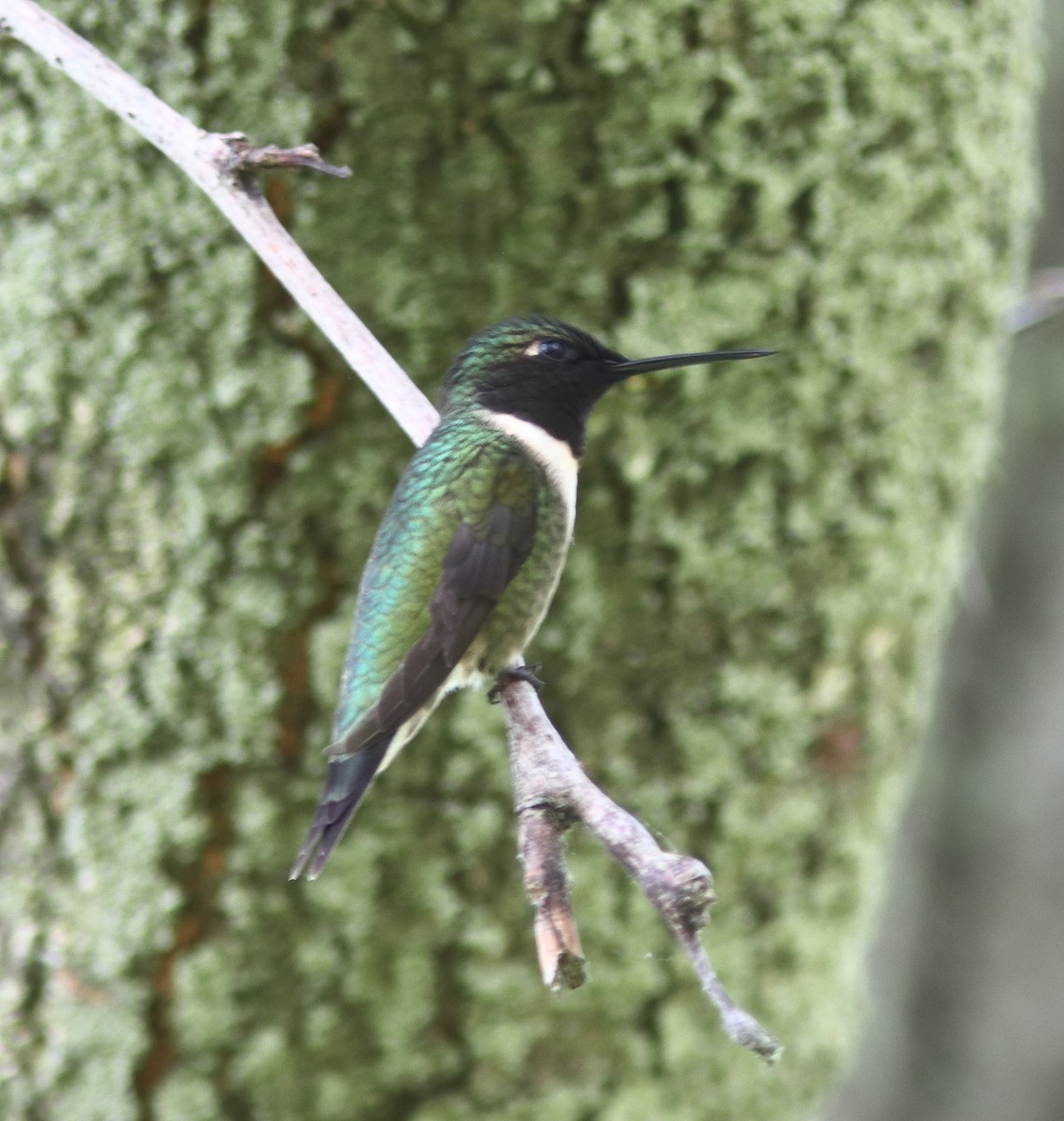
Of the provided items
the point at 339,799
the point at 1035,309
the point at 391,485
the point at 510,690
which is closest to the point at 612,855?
the point at 510,690

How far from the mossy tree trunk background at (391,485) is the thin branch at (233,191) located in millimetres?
516

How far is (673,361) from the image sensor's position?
1.89 m

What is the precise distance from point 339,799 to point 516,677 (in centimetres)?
29

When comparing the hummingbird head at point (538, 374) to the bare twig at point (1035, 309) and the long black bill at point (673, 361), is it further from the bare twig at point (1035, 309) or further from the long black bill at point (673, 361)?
the bare twig at point (1035, 309)

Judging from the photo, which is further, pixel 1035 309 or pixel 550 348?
pixel 1035 309

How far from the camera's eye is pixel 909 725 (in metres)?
2.69

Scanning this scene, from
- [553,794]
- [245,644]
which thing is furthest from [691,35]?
[553,794]

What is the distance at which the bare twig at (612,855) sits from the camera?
102 cm

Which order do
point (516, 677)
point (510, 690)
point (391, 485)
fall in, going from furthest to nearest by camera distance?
1. point (391, 485)
2. point (516, 677)
3. point (510, 690)

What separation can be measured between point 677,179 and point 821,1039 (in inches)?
63.1

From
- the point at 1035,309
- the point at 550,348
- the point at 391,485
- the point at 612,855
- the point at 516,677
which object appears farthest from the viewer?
the point at 1035,309

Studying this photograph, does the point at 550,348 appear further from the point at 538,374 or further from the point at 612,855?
the point at 612,855

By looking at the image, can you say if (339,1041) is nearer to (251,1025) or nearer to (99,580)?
(251,1025)

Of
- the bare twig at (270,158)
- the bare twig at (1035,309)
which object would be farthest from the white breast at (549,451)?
the bare twig at (1035,309)
